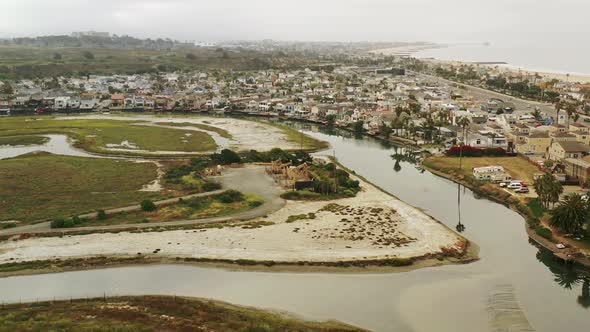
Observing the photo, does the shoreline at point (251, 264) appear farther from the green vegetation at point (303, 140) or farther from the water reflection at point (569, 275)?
the green vegetation at point (303, 140)

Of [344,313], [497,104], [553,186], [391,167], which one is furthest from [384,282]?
[497,104]

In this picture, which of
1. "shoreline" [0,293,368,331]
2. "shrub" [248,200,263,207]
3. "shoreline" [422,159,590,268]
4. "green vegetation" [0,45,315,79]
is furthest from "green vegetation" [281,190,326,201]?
"green vegetation" [0,45,315,79]

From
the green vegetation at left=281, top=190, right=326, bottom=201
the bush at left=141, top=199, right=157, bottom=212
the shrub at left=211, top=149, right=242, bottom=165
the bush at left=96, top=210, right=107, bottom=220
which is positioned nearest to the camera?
the bush at left=96, top=210, right=107, bottom=220

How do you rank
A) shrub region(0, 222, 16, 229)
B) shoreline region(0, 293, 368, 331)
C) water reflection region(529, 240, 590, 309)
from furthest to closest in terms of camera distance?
shrub region(0, 222, 16, 229)
water reflection region(529, 240, 590, 309)
shoreline region(0, 293, 368, 331)

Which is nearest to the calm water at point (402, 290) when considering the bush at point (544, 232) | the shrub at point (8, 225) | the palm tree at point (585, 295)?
the palm tree at point (585, 295)

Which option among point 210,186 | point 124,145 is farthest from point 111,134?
point 210,186

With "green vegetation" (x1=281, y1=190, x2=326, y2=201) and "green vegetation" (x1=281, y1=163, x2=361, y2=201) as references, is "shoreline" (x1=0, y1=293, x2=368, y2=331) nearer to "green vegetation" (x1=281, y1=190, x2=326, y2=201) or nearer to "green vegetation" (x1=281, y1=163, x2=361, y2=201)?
"green vegetation" (x1=281, y1=190, x2=326, y2=201)
